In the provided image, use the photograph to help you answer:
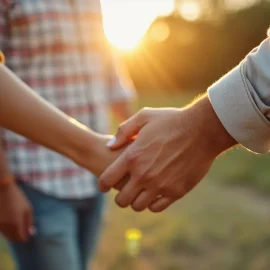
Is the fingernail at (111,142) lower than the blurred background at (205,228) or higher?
higher

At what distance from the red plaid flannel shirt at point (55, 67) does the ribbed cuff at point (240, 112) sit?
1.82ft

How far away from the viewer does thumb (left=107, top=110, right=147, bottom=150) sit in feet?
5.46

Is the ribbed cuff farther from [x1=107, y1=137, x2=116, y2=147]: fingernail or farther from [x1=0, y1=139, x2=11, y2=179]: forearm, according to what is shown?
[x1=0, y1=139, x2=11, y2=179]: forearm

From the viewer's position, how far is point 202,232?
12.1 ft

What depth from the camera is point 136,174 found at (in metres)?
1.65

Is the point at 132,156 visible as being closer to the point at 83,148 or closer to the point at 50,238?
the point at 83,148

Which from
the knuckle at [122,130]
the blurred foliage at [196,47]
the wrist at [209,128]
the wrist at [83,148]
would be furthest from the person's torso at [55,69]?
the blurred foliage at [196,47]

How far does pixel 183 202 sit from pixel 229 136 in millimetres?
3159

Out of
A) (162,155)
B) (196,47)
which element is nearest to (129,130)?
(162,155)

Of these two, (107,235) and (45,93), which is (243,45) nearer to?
(107,235)

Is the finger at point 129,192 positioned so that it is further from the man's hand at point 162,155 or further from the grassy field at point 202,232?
the grassy field at point 202,232

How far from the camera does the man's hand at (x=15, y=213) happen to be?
1686 millimetres

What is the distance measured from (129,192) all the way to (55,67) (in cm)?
48

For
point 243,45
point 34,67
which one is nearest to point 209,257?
point 34,67
